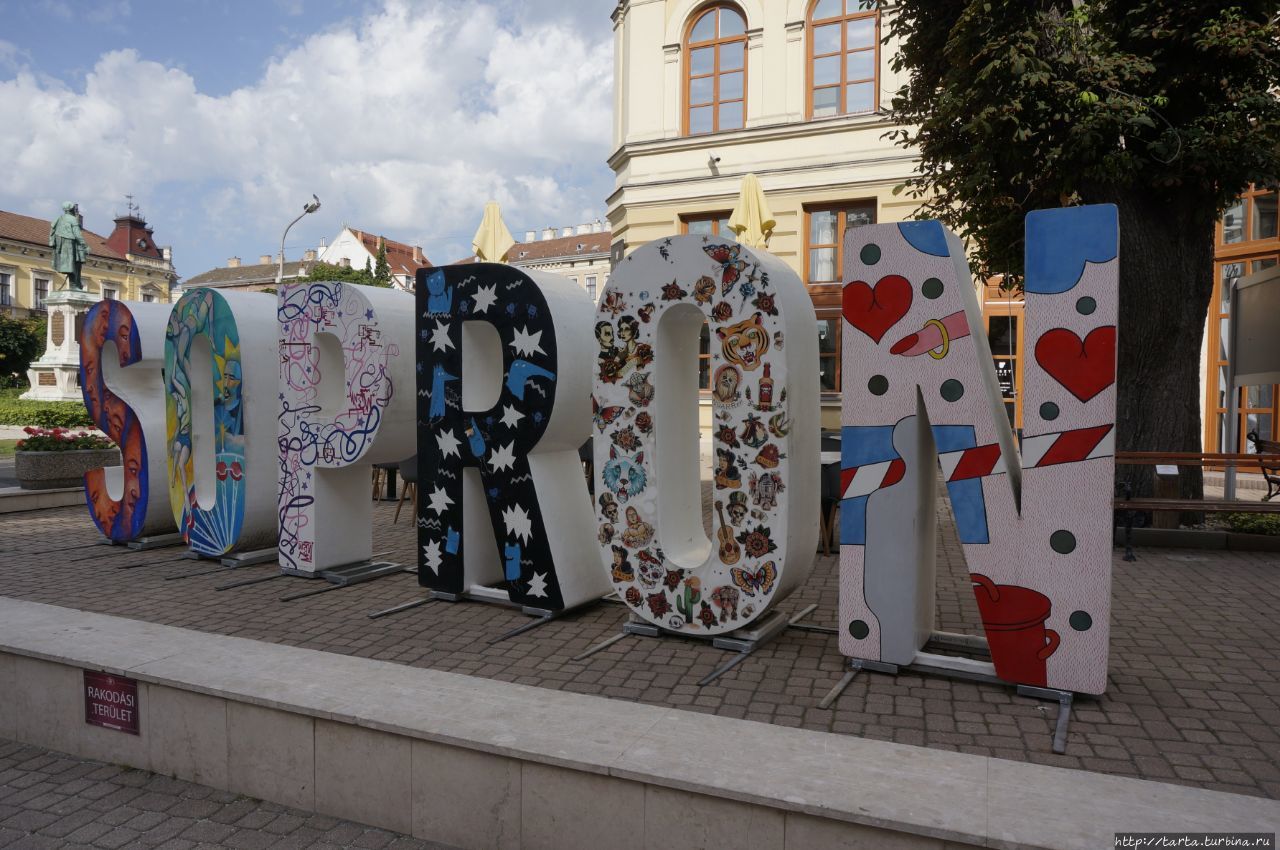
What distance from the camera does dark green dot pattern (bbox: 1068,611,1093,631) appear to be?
4453 millimetres

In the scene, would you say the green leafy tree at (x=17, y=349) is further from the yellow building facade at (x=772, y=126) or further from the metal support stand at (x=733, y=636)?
the metal support stand at (x=733, y=636)

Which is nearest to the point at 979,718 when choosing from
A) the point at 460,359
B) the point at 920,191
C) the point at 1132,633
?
the point at 1132,633

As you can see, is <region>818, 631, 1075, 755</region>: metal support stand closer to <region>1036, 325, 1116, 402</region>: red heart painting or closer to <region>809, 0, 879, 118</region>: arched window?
<region>1036, 325, 1116, 402</region>: red heart painting

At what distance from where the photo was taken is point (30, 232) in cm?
5856

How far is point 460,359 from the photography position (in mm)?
6562

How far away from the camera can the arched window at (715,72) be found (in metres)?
18.5

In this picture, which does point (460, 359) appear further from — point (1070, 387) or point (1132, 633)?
point (1132, 633)

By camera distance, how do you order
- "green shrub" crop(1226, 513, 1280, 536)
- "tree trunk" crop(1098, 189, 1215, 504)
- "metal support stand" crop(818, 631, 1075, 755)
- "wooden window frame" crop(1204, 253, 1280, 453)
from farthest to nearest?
1. "wooden window frame" crop(1204, 253, 1280, 453)
2. "tree trunk" crop(1098, 189, 1215, 504)
3. "green shrub" crop(1226, 513, 1280, 536)
4. "metal support stand" crop(818, 631, 1075, 755)

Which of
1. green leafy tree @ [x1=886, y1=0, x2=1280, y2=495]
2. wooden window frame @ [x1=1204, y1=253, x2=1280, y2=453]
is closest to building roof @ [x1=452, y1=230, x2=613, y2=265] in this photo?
wooden window frame @ [x1=1204, y1=253, x2=1280, y2=453]

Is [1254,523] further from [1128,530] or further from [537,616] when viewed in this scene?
[537,616]

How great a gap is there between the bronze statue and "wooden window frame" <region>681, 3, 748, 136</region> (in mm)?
23751

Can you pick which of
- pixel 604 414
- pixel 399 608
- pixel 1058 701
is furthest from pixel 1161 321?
pixel 399 608

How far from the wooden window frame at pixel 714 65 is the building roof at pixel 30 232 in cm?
5102

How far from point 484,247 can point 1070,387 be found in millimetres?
4970
